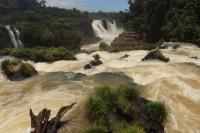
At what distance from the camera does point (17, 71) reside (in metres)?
29.8

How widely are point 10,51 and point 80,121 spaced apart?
29.1m

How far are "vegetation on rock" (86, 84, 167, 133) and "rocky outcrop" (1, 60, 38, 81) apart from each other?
40.6 ft

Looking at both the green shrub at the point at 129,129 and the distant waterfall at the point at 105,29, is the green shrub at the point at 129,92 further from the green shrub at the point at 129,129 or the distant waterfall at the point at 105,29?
the distant waterfall at the point at 105,29

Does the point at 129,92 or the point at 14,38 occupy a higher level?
the point at 129,92

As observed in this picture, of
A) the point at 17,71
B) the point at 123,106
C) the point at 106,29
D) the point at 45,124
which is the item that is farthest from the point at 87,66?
the point at 106,29

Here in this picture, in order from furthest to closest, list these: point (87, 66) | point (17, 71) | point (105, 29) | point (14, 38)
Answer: point (105, 29) < point (14, 38) < point (87, 66) < point (17, 71)

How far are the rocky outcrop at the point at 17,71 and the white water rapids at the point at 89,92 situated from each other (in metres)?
0.76

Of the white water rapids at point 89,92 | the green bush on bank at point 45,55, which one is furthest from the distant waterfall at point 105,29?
the white water rapids at point 89,92

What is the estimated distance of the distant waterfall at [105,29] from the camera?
281 feet

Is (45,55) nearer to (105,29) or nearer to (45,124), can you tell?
(45,124)

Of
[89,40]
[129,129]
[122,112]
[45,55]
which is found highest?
[129,129]

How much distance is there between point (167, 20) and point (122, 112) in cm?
4303

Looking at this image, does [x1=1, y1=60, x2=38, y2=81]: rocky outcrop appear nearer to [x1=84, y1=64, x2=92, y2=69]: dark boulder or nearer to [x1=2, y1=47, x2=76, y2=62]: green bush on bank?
[x1=84, y1=64, x2=92, y2=69]: dark boulder

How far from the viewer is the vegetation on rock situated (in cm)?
1641
